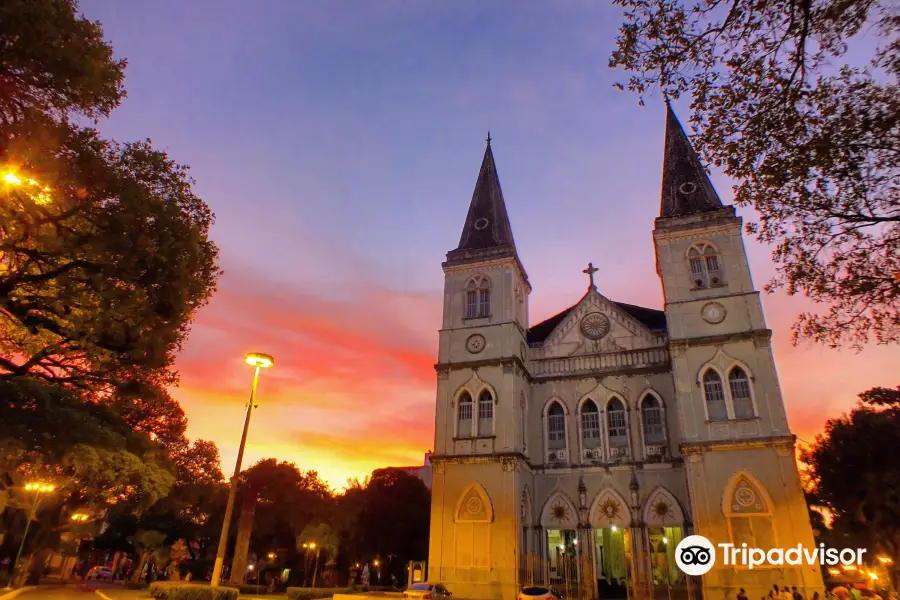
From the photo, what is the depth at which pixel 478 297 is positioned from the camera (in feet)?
97.1

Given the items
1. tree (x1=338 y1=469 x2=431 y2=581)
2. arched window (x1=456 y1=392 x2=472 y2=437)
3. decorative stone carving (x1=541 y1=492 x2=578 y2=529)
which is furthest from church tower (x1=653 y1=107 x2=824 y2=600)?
tree (x1=338 y1=469 x2=431 y2=581)

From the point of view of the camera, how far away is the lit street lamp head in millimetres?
13938

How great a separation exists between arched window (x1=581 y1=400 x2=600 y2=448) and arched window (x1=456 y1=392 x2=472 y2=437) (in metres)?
5.40

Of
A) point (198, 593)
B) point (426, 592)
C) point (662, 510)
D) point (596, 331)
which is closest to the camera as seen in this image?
point (198, 593)

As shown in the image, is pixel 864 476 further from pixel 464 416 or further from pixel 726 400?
pixel 464 416

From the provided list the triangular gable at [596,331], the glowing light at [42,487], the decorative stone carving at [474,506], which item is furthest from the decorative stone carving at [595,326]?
the glowing light at [42,487]

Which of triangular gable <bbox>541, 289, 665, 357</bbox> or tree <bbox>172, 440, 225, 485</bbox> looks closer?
triangular gable <bbox>541, 289, 665, 357</bbox>

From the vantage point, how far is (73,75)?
942 centimetres

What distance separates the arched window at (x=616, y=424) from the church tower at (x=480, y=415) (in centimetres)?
404

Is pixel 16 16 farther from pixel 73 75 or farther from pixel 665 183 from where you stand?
pixel 665 183

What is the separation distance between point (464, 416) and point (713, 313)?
1219 cm

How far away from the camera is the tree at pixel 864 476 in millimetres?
28047

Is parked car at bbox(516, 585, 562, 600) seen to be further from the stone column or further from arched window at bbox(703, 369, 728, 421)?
the stone column

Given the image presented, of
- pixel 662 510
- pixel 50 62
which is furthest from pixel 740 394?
pixel 50 62
